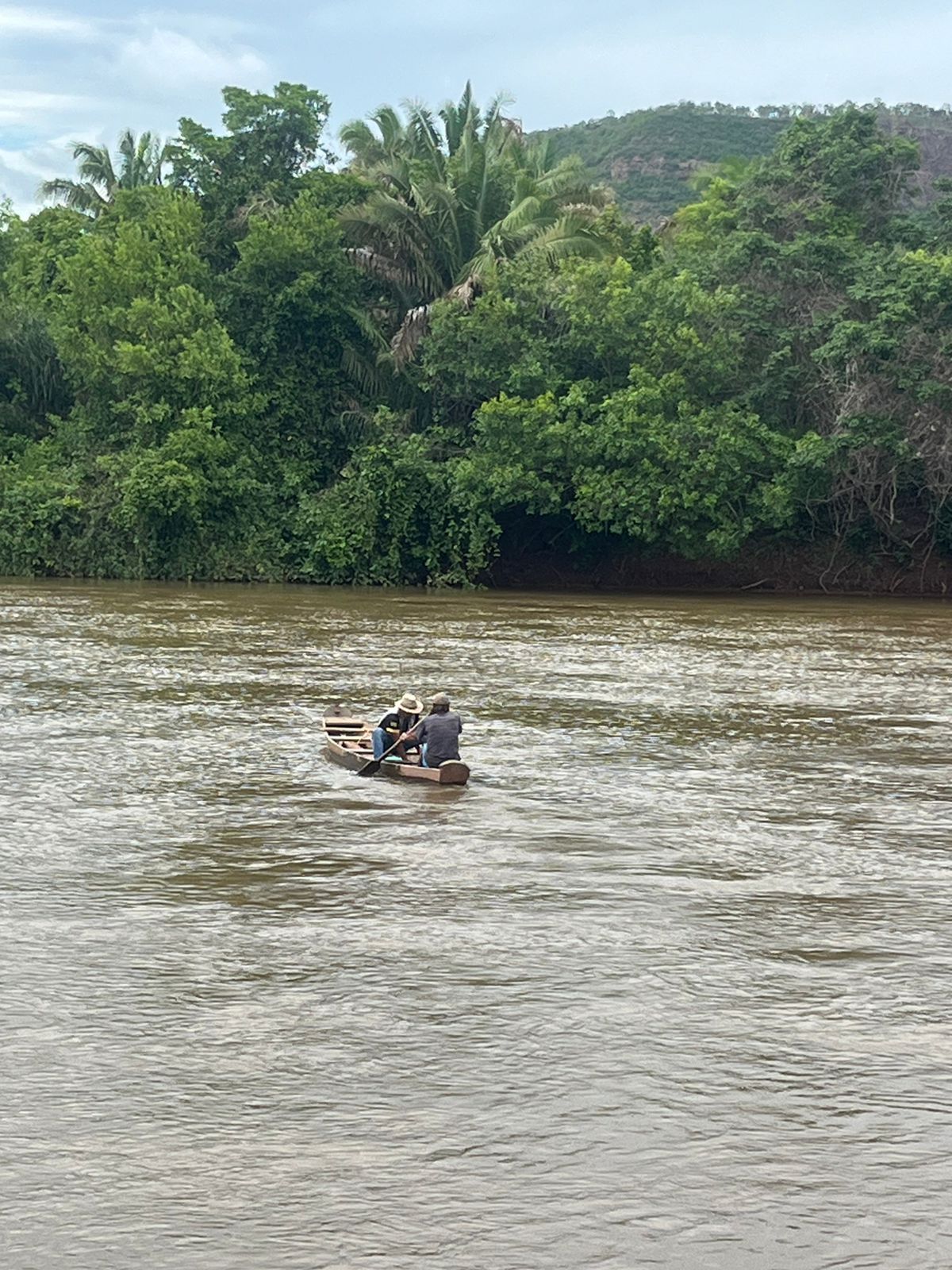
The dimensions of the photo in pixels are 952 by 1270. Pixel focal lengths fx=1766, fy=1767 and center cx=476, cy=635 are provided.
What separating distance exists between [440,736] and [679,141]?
8680 centimetres

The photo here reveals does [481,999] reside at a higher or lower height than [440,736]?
lower

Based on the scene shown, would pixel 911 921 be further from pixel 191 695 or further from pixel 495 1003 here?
pixel 191 695

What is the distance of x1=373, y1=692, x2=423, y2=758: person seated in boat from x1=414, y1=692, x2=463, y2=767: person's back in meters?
0.18

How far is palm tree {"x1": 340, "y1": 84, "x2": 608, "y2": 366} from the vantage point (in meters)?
44.4

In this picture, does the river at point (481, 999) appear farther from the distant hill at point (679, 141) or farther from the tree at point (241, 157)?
the distant hill at point (679, 141)

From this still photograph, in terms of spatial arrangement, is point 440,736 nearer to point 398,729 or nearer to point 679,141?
point 398,729

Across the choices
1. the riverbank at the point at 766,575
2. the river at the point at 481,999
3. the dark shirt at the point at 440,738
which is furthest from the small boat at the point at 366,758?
the riverbank at the point at 766,575

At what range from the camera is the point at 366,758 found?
14.5 m

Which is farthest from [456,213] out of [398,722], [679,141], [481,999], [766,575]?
[679,141]

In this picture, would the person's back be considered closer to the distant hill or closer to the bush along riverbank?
the bush along riverbank

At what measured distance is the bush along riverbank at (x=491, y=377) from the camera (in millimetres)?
40969

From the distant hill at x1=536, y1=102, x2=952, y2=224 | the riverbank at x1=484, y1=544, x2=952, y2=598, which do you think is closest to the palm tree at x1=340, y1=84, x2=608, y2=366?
the riverbank at x1=484, y1=544, x2=952, y2=598

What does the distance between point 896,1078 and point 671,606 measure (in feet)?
99.5

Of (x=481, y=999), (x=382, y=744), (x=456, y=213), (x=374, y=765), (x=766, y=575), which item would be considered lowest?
(x=481, y=999)
